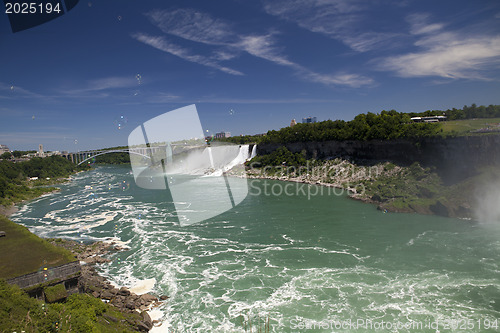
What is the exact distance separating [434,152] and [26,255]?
32.5m

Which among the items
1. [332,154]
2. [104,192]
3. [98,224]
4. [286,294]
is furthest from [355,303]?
[104,192]

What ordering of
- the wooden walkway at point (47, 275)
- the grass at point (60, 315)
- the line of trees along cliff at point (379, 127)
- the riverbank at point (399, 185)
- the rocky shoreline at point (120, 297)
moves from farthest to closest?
the line of trees along cliff at point (379, 127) < the riverbank at point (399, 185) < the rocky shoreline at point (120, 297) < the wooden walkway at point (47, 275) < the grass at point (60, 315)

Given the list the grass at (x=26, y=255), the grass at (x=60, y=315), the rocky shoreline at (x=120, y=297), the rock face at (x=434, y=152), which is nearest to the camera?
the grass at (x=60, y=315)

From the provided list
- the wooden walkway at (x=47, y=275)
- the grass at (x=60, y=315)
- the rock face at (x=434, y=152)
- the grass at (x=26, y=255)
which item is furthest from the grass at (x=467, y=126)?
the grass at (x=26, y=255)

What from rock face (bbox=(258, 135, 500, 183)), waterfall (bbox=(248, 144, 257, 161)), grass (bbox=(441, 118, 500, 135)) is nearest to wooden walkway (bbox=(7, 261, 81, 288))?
rock face (bbox=(258, 135, 500, 183))

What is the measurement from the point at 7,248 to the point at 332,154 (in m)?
36.7

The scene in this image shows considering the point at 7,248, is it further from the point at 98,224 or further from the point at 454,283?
the point at 454,283

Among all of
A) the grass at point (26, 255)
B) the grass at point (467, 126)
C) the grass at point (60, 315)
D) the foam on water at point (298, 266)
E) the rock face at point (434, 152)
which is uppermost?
the grass at point (467, 126)

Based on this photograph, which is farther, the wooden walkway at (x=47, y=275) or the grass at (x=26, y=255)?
the grass at (x=26, y=255)

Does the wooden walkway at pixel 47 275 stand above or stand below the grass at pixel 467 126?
below

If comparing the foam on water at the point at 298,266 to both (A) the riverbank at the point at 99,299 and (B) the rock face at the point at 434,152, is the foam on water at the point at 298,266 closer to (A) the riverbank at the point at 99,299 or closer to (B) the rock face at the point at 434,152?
(A) the riverbank at the point at 99,299

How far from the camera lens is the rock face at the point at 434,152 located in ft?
78.0

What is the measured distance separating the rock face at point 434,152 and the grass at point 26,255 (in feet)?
93.1

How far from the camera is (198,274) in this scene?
13.6 meters
